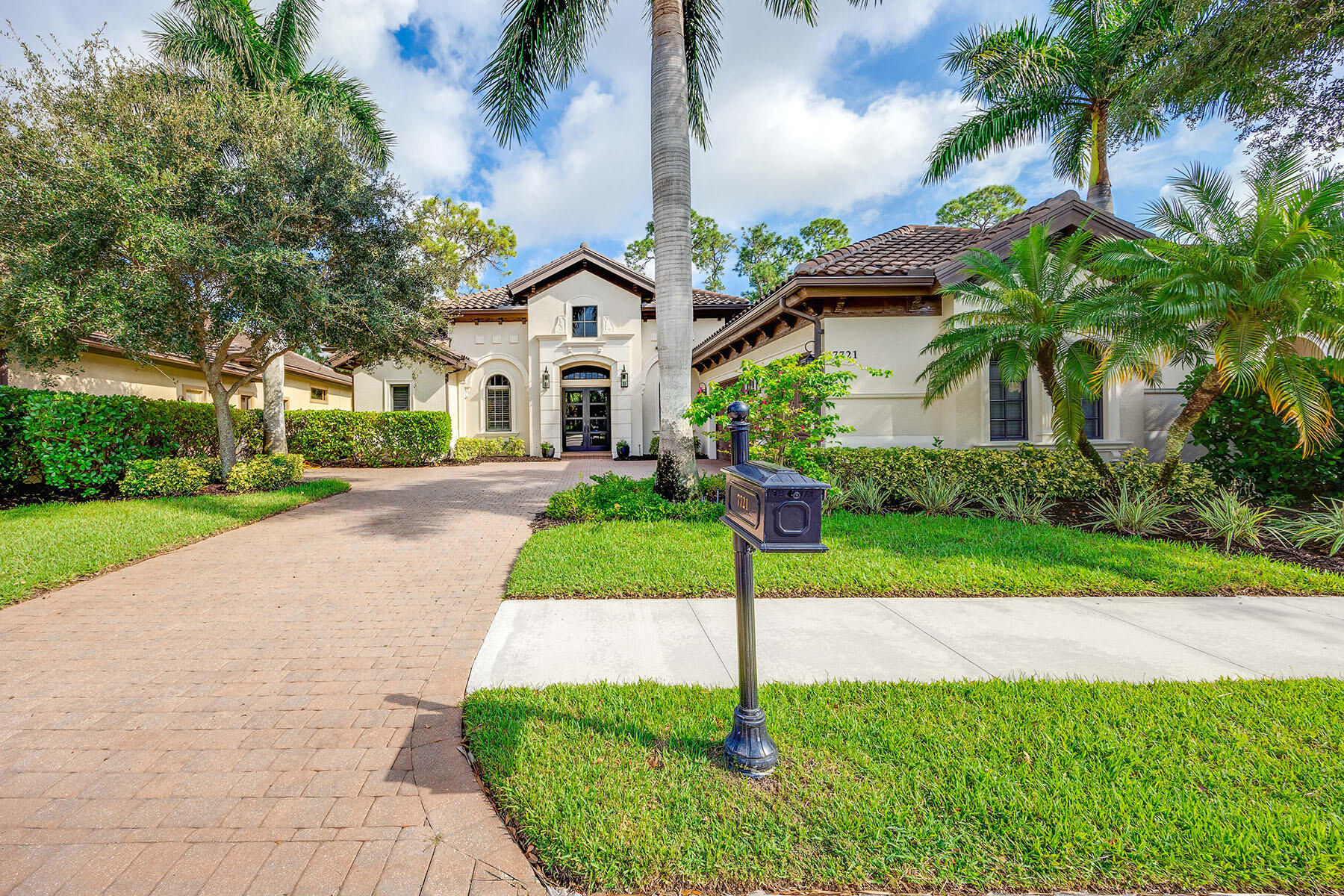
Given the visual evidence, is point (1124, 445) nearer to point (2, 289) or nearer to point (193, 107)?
point (193, 107)

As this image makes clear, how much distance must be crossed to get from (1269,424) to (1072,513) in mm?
2870

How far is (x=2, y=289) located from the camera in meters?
7.39

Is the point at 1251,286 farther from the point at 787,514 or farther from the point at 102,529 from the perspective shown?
the point at 102,529

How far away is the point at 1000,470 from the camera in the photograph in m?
8.38

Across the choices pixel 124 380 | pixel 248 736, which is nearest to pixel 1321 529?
pixel 248 736

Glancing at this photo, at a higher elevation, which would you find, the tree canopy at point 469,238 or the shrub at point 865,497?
the tree canopy at point 469,238

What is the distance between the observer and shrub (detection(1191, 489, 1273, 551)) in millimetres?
6184

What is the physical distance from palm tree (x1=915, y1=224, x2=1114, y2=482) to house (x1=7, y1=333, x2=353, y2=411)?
41.9ft

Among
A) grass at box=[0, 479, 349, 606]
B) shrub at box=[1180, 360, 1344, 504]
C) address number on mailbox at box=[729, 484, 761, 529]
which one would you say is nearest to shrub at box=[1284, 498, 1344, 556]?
shrub at box=[1180, 360, 1344, 504]

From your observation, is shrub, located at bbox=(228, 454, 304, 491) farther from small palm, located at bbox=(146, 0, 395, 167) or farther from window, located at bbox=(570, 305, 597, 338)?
window, located at bbox=(570, 305, 597, 338)

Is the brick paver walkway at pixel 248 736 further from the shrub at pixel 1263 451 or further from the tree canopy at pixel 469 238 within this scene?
the tree canopy at pixel 469 238

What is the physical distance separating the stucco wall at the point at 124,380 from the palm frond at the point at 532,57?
25.9 feet

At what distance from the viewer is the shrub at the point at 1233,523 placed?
618 centimetres


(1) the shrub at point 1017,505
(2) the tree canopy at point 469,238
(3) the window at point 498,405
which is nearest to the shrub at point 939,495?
(1) the shrub at point 1017,505
